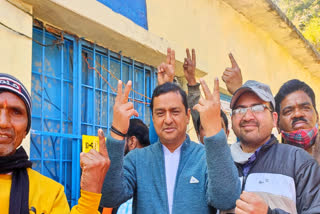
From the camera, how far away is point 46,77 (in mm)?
3352

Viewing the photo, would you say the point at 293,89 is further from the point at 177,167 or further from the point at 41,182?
the point at 41,182

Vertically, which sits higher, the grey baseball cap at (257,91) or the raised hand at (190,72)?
the raised hand at (190,72)

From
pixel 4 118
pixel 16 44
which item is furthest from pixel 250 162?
pixel 16 44

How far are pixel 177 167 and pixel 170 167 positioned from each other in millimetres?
40

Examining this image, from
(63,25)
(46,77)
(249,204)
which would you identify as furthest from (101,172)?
(63,25)

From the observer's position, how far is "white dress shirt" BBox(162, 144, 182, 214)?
6.19ft

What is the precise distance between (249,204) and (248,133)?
616 mm

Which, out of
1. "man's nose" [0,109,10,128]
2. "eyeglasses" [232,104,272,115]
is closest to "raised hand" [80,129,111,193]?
"man's nose" [0,109,10,128]

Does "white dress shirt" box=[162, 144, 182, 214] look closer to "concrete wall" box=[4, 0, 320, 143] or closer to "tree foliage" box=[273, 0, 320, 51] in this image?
"concrete wall" box=[4, 0, 320, 143]

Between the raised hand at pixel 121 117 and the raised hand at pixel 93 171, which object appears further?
the raised hand at pixel 121 117

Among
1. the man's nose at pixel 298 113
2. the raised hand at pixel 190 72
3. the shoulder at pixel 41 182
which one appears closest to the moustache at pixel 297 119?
the man's nose at pixel 298 113

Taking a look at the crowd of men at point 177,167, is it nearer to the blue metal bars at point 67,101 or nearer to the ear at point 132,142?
the ear at point 132,142

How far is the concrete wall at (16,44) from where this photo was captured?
2.74m

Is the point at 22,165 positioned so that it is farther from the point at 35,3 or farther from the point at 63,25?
the point at 63,25
